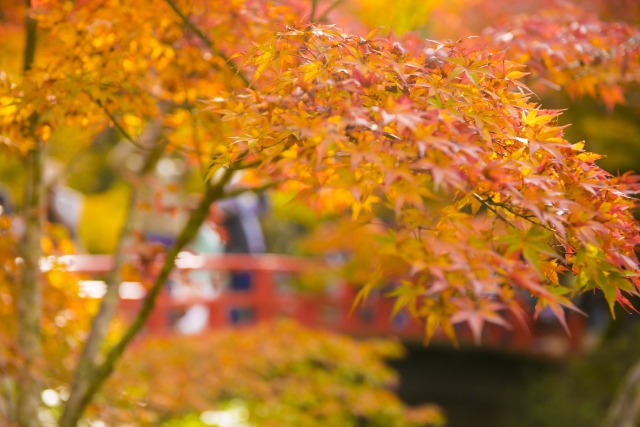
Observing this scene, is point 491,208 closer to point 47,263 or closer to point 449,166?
point 449,166

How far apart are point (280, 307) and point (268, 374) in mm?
2770

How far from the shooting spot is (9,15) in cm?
345

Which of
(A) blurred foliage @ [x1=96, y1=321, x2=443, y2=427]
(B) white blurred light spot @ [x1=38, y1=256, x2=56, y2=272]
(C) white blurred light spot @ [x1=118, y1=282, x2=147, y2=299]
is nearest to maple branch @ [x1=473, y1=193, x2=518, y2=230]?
(B) white blurred light spot @ [x1=38, y1=256, x2=56, y2=272]

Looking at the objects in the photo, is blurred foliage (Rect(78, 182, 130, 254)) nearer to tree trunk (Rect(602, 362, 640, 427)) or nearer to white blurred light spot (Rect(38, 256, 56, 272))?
white blurred light spot (Rect(38, 256, 56, 272))

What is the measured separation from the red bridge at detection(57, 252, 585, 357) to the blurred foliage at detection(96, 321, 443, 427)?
43.7 inches

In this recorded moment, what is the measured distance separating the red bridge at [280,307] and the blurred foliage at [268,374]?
111cm

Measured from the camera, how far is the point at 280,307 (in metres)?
7.76

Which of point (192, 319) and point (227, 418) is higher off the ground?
point (227, 418)

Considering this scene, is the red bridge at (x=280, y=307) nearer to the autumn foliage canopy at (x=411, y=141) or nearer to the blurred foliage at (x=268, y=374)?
the blurred foliage at (x=268, y=374)

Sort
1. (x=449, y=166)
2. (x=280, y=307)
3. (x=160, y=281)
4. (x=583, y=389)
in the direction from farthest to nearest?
(x=280, y=307) < (x=583, y=389) < (x=160, y=281) < (x=449, y=166)

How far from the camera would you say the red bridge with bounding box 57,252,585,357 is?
629cm

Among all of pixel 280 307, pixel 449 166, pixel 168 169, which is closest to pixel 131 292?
pixel 280 307

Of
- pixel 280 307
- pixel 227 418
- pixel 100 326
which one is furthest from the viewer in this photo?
pixel 280 307

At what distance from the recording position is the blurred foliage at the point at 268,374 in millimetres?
4379
